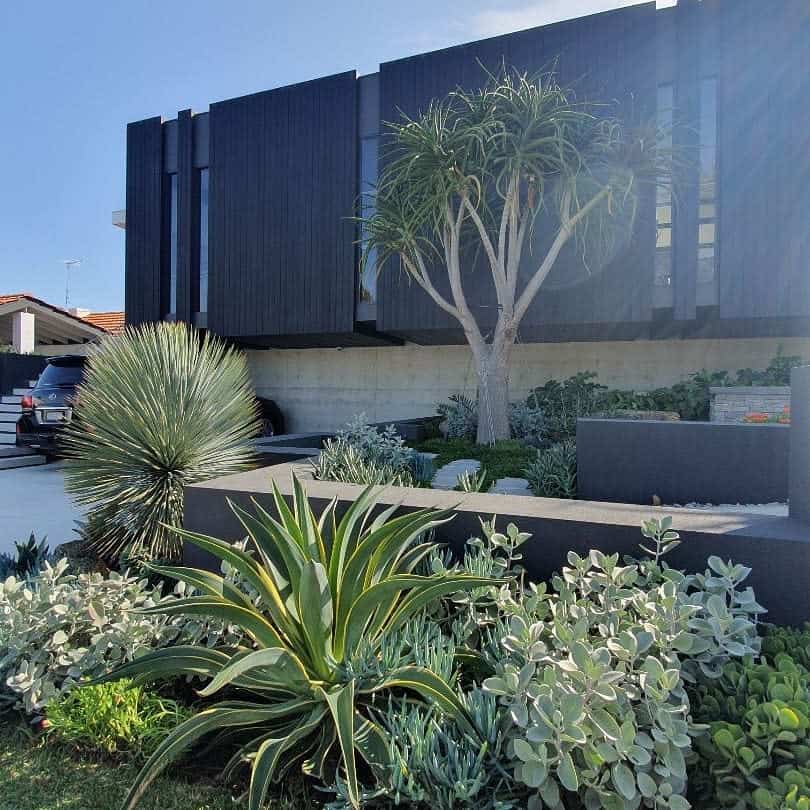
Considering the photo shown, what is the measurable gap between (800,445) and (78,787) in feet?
11.4

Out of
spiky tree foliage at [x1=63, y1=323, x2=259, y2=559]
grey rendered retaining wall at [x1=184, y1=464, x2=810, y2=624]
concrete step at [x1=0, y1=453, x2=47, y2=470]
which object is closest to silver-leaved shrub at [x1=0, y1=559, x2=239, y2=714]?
grey rendered retaining wall at [x1=184, y1=464, x2=810, y2=624]

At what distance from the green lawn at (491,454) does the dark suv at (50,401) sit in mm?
7240

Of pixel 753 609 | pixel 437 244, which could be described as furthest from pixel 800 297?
pixel 753 609

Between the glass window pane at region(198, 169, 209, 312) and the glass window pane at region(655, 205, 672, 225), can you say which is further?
the glass window pane at region(198, 169, 209, 312)

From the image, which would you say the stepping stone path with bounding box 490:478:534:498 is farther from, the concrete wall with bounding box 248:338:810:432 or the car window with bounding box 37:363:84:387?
the car window with bounding box 37:363:84:387

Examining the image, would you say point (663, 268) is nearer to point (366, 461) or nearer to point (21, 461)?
point (366, 461)

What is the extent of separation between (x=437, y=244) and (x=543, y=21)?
14.5ft

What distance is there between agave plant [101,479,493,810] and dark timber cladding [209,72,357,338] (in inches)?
396

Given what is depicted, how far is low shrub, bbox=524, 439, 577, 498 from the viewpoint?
568 cm

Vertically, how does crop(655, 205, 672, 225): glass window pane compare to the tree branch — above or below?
above

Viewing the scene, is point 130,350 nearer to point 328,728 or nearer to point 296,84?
point 328,728

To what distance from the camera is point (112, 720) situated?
2424 millimetres

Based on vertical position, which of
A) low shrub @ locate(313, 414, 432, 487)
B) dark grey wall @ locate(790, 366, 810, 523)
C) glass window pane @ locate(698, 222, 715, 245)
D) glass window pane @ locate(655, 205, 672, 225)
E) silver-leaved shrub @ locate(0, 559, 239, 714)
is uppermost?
glass window pane @ locate(655, 205, 672, 225)

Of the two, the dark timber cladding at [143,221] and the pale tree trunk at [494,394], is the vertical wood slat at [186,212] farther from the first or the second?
the pale tree trunk at [494,394]
